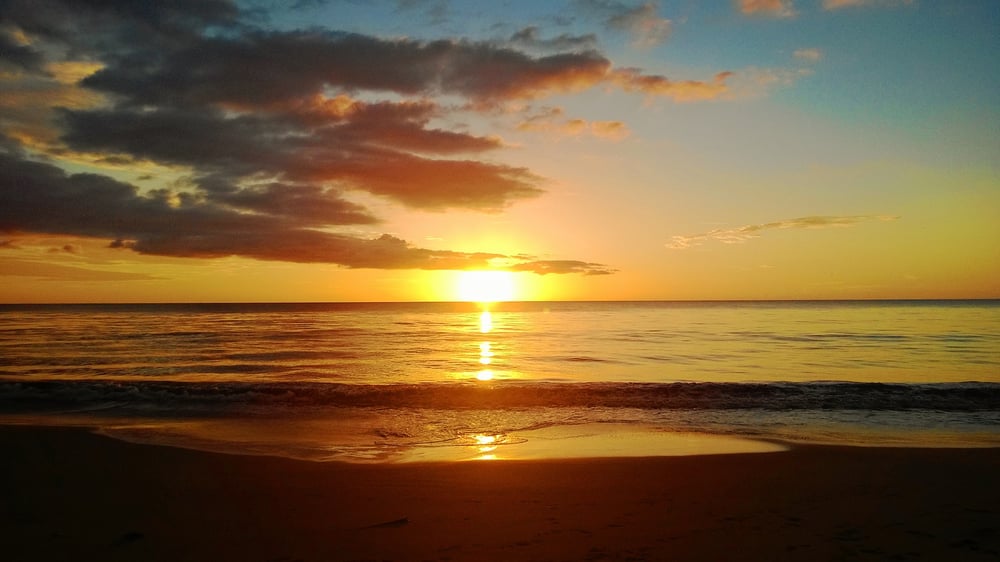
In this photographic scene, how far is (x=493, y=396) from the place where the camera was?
1945 cm

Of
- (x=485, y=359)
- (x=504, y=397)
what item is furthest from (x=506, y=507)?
(x=485, y=359)

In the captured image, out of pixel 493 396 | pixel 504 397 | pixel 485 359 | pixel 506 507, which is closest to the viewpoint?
→ pixel 506 507

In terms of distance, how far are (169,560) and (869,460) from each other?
1146 centimetres

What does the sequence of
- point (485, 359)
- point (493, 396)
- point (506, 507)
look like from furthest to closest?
point (485, 359), point (493, 396), point (506, 507)

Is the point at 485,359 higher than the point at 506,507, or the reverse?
the point at 506,507

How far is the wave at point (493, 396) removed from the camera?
1792 centimetres

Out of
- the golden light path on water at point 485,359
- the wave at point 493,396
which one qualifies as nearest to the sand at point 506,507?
the wave at point 493,396

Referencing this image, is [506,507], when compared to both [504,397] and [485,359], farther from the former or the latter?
[485,359]

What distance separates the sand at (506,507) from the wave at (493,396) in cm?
701

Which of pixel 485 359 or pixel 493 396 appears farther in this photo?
pixel 485 359

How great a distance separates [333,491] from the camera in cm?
876

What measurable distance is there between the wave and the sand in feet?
23.0

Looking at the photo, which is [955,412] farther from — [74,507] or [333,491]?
[74,507]

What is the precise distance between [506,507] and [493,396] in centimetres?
1160
